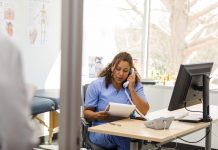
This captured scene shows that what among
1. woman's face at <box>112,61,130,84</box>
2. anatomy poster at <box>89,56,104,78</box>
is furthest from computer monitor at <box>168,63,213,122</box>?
anatomy poster at <box>89,56,104,78</box>

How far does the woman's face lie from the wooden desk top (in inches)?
14.4

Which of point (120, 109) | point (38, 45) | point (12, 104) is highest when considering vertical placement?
point (38, 45)

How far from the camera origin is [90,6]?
4.86m

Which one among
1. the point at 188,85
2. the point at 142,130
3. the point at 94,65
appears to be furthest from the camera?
the point at 94,65

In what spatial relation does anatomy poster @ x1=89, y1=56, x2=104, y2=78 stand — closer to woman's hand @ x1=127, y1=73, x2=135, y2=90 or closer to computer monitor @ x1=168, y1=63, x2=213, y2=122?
woman's hand @ x1=127, y1=73, x2=135, y2=90

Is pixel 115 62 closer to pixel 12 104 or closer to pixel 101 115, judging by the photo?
pixel 101 115

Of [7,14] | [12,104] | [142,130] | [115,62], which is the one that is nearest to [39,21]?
[7,14]

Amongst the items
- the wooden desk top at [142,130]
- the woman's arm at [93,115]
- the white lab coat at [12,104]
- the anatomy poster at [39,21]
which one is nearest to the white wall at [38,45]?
the anatomy poster at [39,21]

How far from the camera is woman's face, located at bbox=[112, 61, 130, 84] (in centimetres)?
286

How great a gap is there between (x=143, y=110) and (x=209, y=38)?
1823 millimetres

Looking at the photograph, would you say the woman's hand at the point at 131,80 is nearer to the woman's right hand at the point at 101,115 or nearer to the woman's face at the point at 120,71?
the woman's face at the point at 120,71

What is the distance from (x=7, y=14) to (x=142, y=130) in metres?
2.21

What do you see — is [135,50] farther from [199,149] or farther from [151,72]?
[199,149]

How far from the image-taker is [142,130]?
7.65 ft
